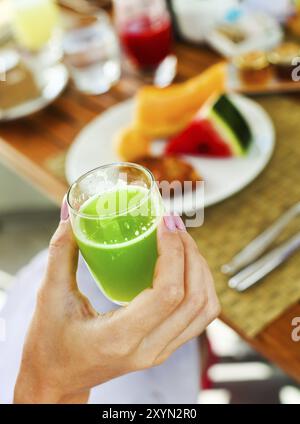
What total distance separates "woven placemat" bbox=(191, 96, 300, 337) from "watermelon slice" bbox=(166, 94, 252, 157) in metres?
0.07

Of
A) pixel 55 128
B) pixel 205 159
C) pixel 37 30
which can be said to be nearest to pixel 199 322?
pixel 205 159

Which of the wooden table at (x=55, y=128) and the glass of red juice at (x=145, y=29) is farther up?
the glass of red juice at (x=145, y=29)

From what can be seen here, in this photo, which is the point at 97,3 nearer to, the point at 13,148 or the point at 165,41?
the point at 165,41

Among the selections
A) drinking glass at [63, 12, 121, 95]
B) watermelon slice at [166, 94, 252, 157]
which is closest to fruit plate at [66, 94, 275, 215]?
watermelon slice at [166, 94, 252, 157]

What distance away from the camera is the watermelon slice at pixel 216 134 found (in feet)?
3.89

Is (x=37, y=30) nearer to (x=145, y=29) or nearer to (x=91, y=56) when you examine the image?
(x=91, y=56)

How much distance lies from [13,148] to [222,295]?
639 mm

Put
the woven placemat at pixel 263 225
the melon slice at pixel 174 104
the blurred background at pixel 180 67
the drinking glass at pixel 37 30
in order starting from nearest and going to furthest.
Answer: the woven placemat at pixel 263 225, the melon slice at pixel 174 104, the blurred background at pixel 180 67, the drinking glass at pixel 37 30

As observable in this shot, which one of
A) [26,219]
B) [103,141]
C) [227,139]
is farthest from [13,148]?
[227,139]

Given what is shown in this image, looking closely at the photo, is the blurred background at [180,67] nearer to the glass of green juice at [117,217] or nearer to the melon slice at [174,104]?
the melon slice at [174,104]

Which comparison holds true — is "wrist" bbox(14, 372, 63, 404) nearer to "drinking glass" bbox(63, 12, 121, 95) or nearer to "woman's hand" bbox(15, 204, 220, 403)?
"woman's hand" bbox(15, 204, 220, 403)

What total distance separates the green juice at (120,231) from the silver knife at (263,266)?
0.18m

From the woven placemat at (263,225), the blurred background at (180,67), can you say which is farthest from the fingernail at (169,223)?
the blurred background at (180,67)

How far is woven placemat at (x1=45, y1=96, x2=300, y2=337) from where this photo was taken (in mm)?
910
